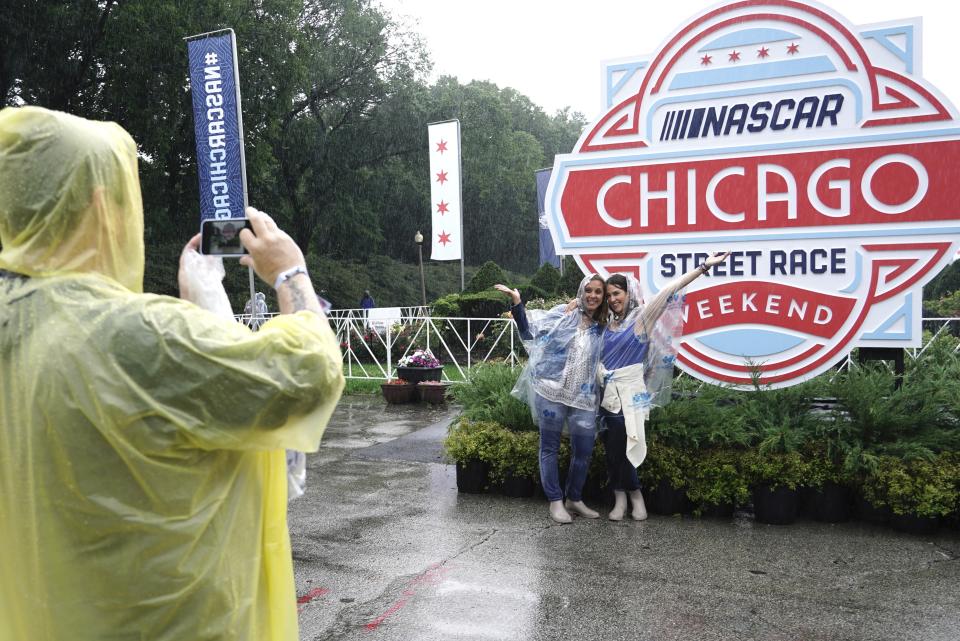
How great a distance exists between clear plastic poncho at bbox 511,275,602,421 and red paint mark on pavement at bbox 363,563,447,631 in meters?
1.28

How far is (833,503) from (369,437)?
176 inches

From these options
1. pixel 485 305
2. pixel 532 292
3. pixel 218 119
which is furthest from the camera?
pixel 532 292

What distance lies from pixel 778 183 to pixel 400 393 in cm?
575

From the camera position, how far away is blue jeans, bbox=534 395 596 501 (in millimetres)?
4855

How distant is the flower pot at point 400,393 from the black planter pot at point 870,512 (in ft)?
20.0

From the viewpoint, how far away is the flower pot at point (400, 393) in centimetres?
1009

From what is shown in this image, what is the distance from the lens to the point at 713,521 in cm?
491

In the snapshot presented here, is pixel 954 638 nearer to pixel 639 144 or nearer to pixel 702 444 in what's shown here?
pixel 702 444

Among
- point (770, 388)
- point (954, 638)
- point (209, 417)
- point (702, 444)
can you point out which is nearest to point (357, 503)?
point (702, 444)

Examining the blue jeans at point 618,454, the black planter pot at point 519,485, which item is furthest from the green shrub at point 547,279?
Result: the blue jeans at point 618,454

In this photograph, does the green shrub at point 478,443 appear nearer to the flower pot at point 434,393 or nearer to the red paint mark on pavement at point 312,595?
the red paint mark on pavement at point 312,595

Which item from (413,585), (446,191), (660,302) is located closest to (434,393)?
(660,302)

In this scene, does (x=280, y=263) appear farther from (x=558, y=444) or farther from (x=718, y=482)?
(x=718, y=482)

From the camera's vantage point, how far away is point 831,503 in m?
4.80
